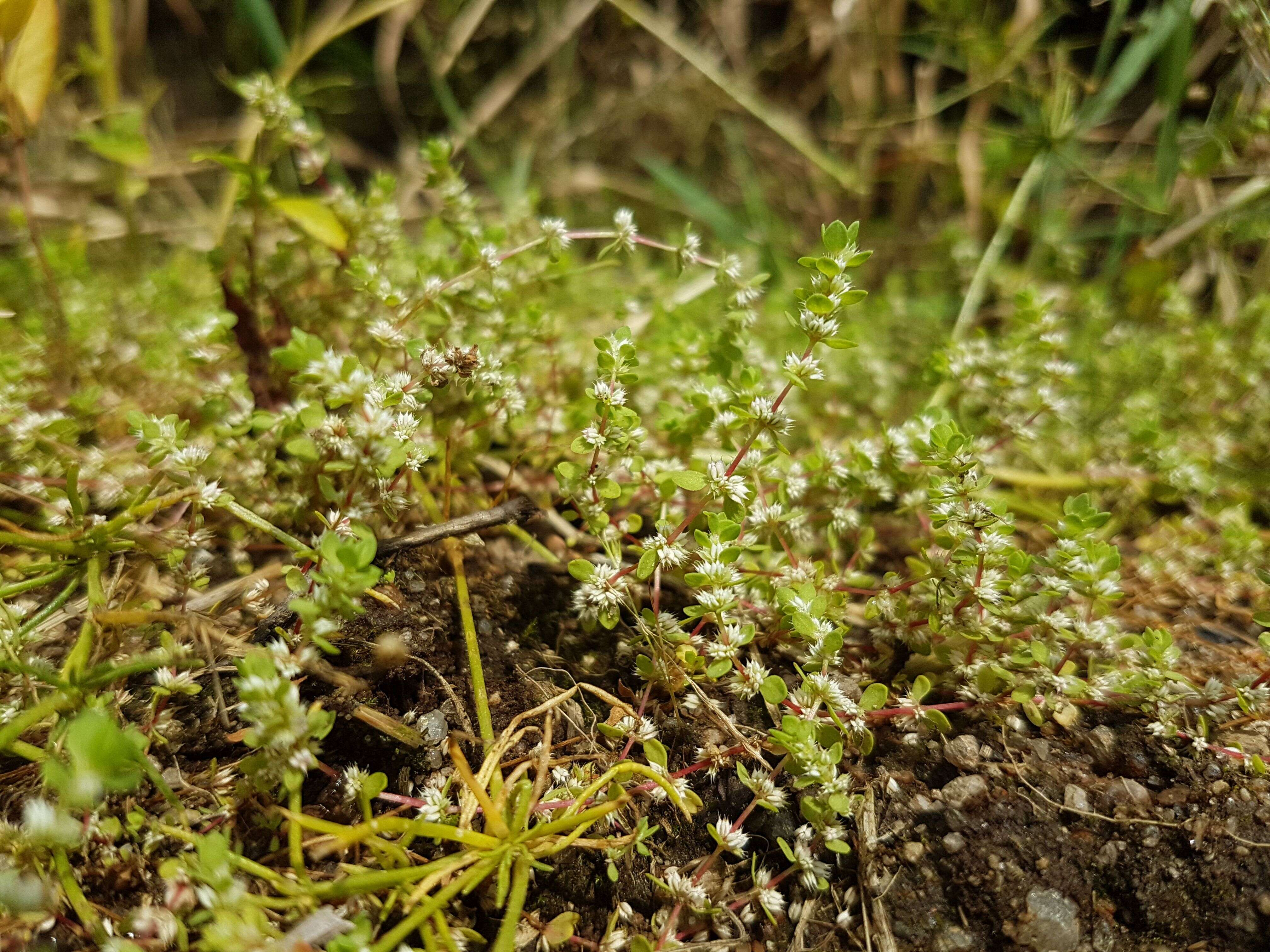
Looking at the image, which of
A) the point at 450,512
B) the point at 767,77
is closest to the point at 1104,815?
the point at 450,512

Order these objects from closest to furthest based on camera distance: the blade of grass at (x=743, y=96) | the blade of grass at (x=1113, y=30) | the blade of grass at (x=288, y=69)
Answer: the blade of grass at (x=288, y=69) < the blade of grass at (x=1113, y=30) < the blade of grass at (x=743, y=96)

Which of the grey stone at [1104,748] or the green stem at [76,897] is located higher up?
the green stem at [76,897]

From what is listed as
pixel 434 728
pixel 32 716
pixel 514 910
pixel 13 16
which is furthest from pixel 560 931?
pixel 13 16

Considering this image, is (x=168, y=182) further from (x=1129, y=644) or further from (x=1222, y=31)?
(x=1222, y=31)

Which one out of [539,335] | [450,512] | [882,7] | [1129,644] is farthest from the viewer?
[882,7]

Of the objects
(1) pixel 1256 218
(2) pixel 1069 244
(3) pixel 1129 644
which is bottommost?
(3) pixel 1129 644

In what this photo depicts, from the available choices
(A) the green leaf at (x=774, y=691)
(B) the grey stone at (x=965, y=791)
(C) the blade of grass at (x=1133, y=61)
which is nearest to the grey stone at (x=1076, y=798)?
(B) the grey stone at (x=965, y=791)

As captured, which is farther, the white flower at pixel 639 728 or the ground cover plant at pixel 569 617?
the white flower at pixel 639 728

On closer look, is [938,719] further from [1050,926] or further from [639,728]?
[639,728]

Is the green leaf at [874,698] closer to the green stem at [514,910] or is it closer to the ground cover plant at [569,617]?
the ground cover plant at [569,617]
